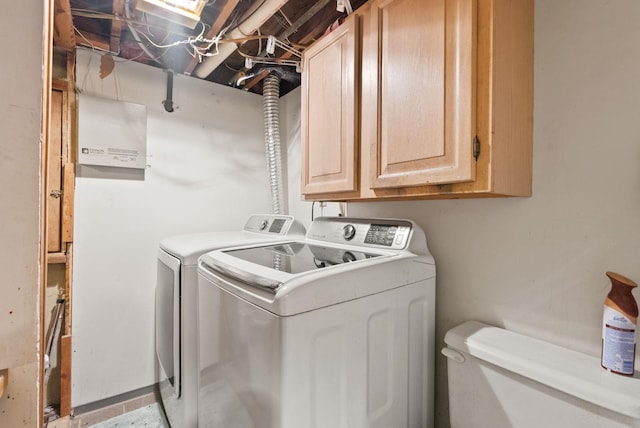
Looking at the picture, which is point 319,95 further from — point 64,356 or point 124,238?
point 64,356

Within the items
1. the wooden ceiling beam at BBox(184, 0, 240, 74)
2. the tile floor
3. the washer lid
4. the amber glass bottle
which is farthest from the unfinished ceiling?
the tile floor

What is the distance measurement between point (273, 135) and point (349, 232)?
1171 millimetres

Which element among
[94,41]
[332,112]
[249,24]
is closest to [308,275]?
[332,112]

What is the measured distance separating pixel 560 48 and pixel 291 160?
185 cm

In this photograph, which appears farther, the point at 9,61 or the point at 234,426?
the point at 234,426

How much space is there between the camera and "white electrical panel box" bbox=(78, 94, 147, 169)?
1.85 metres

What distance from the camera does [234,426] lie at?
1.03 m

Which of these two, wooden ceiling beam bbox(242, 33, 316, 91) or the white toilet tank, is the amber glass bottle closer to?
the white toilet tank

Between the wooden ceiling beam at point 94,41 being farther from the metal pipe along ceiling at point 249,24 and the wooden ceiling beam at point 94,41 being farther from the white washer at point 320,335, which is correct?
the white washer at point 320,335

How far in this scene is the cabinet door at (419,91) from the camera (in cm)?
92

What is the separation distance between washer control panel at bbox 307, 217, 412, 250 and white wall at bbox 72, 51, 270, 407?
1094 mm

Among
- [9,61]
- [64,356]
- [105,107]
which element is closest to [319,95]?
[9,61]

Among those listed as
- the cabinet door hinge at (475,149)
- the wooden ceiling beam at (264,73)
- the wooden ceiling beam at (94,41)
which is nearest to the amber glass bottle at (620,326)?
the cabinet door hinge at (475,149)

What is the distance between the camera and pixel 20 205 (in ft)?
1.92
